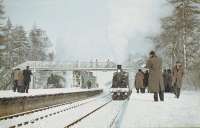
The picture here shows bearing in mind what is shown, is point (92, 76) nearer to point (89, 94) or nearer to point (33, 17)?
point (89, 94)

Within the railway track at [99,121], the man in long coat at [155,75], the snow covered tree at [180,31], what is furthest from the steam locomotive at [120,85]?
the railway track at [99,121]

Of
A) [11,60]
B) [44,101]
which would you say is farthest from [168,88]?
[11,60]

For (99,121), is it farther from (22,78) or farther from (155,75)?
(22,78)

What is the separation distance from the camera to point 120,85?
2828cm

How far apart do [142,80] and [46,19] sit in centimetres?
1560

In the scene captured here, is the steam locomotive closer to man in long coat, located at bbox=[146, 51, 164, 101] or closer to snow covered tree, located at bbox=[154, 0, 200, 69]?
snow covered tree, located at bbox=[154, 0, 200, 69]

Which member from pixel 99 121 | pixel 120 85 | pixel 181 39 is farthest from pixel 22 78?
pixel 99 121

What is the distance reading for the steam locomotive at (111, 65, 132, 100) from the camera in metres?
27.8

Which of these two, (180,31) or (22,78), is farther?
(22,78)

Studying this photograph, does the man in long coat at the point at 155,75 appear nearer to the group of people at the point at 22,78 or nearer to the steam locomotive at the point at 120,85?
the group of people at the point at 22,78

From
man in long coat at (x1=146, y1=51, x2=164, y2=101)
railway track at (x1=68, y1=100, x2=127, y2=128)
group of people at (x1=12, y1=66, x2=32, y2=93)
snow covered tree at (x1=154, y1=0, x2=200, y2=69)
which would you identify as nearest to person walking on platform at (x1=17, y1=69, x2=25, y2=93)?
group of people at (x1=12, y1=66, x2=32, y2=93)

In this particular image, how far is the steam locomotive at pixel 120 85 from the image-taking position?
27.8 metres

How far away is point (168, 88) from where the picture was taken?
69.8 ft

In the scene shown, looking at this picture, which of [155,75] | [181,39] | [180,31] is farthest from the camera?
[181,39]
